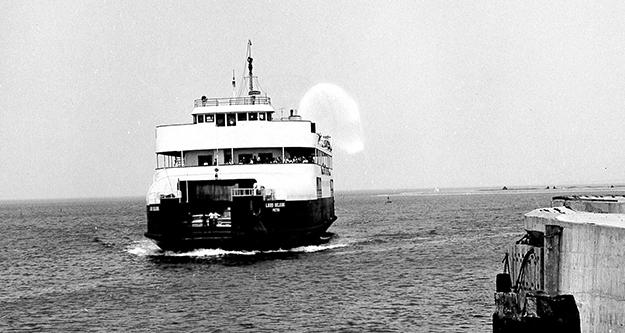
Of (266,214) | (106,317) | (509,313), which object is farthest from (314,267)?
(509,313)

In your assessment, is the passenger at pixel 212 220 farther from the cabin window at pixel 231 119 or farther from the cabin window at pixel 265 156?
the cabin window at pixel 231 119

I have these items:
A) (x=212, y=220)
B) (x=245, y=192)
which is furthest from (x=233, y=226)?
(x=245, y=192)

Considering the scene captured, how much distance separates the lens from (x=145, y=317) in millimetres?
26562

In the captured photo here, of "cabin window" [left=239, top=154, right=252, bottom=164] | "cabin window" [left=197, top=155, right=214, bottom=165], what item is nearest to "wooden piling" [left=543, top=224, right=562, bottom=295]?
"cabin window" [left=239, top=154, right=252, bottom=164]

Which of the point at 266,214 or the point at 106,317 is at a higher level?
the point at 266,214

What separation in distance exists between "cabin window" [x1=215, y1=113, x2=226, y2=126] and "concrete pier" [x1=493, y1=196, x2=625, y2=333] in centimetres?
3092

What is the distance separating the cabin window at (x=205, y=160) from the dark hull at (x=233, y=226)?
4098 mm

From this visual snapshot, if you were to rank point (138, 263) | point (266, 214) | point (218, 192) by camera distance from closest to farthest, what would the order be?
point (266, 214)
point (138, 263)
point (218, 192)

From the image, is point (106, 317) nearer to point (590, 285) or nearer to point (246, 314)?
point (246, 314)

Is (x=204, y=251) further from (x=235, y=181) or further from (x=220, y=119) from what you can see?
(x=220, y=119)

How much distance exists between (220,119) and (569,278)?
112ft

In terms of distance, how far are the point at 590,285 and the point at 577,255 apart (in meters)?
0.78

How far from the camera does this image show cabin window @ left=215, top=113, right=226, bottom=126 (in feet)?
149

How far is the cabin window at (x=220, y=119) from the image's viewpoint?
149 feet
